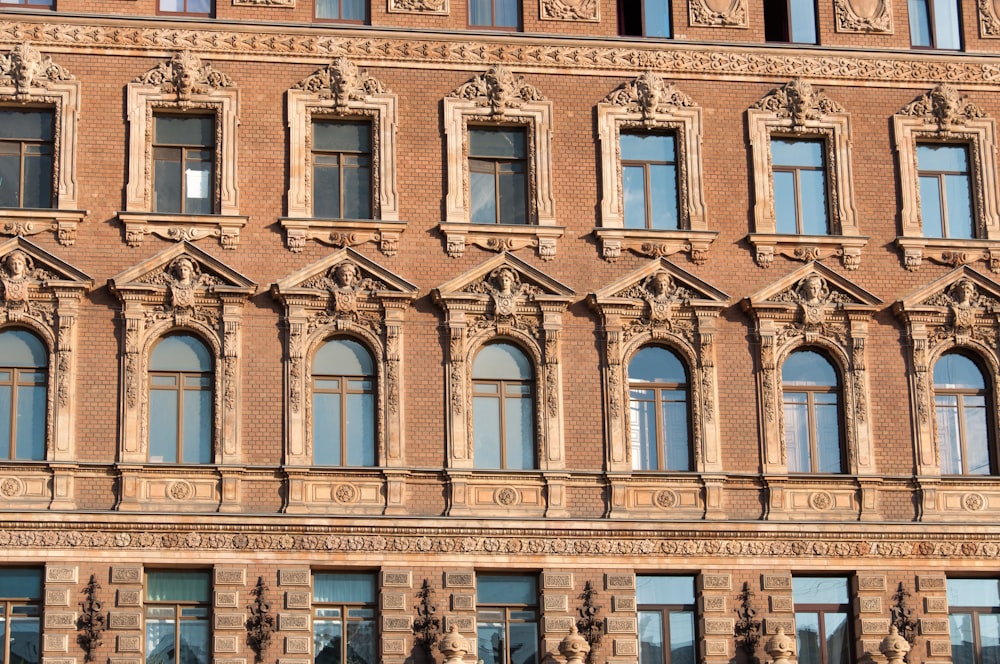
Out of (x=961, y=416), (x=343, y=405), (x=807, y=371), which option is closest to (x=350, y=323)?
(x=343, y=405)

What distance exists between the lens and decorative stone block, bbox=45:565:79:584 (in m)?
35.8

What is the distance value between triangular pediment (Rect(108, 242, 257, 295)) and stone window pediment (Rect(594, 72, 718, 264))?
6.21 m

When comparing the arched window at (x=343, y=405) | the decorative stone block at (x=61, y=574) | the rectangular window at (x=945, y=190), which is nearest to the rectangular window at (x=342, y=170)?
the arched window at (x=343, y=405)

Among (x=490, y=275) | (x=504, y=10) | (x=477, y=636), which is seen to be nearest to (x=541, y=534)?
(x=477, y=636)

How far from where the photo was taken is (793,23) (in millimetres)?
40781

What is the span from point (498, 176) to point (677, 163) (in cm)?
315

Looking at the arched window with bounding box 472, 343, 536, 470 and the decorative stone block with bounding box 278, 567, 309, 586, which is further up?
the arched window with bounding box 472, 343, 536, 470

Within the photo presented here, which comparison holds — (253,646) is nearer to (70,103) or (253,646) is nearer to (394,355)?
(394,355)

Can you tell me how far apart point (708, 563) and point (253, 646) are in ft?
24.7

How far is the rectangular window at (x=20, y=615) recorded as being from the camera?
35812 millimetres

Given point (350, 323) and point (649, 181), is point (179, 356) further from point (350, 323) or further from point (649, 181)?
point (649, 181)

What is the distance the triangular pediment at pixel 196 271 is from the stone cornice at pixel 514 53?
11.8 feet

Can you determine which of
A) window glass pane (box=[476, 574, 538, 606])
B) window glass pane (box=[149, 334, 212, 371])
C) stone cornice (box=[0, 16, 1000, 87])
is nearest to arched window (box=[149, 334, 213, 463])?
window glass pane (box=[149, 334, 212, 371])

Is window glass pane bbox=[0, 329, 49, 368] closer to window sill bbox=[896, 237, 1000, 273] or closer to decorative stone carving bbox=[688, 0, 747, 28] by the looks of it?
decorative stone carving bbox=[688, 0, 747, 28]
